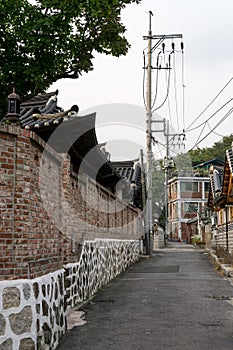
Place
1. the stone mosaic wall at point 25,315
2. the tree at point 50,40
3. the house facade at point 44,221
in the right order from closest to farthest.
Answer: the stone mosaic wall at point 25,315, the house facade at point 44,221, the tree at point 50,40

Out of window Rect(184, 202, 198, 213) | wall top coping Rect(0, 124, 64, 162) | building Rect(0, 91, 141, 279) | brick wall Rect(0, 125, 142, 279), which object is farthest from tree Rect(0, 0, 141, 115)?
window Rect(184, 202, 198, 213)

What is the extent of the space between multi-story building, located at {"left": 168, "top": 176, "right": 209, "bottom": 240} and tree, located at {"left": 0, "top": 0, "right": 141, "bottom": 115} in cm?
4158

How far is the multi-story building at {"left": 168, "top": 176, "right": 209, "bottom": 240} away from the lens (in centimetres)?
5831

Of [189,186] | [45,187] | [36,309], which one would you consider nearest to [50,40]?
[45,187]

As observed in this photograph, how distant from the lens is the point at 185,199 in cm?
5972

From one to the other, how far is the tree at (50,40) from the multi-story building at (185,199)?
136 ft

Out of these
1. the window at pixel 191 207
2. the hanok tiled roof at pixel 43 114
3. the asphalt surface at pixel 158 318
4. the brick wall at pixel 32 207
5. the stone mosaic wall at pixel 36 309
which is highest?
the window at pixel 191 207

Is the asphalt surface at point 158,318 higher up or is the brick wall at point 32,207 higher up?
the brick wall at point 32,207

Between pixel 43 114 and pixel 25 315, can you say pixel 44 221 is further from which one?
pixel 43 114

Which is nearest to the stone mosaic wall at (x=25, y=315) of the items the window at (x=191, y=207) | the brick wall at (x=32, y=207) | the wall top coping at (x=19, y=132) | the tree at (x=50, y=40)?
the brick wall at (x=32, y=207)

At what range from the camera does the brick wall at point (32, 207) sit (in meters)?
5.67

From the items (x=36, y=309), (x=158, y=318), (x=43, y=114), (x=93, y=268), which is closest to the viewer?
(x=36, y=309)

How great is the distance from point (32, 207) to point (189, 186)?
2117 inches

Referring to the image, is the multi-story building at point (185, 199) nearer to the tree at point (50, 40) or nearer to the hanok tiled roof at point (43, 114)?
the tree at point (50, 40)
